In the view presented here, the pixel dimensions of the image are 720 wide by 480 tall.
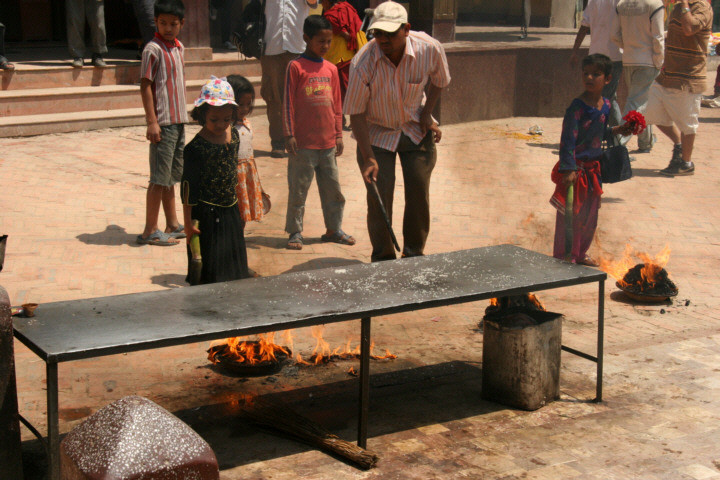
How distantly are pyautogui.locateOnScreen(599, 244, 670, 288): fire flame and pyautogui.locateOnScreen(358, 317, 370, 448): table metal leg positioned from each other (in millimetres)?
3330

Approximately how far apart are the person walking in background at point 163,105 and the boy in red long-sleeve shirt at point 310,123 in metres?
0.95

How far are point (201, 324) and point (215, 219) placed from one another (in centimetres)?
196

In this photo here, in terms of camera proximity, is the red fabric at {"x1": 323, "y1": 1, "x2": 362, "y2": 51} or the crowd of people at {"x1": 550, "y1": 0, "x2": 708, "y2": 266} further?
the crowd of people at {"x1": 550, "y1": 0, "x2": 708, "y2": 266}

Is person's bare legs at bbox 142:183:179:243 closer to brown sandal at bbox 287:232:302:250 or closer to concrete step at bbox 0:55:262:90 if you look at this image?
brown sandal at bbox 287:232:302:250

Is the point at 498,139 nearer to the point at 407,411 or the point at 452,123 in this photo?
the point at 452,123

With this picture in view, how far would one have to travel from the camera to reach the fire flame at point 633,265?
7004mm

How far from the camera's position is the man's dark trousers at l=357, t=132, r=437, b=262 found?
265 inches

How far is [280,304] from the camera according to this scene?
14.3ft

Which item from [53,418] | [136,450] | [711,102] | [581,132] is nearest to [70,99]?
[581,132]

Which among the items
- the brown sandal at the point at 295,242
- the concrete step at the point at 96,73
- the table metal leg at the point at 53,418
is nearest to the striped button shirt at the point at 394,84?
the brown sandal at the point at 295,242

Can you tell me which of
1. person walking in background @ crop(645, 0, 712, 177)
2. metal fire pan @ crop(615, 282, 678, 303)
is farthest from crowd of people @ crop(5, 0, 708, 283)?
person walking in background @ crop(645, 0, 712, 177)

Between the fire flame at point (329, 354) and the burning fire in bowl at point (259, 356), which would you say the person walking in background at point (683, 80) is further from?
the burning fire in bowl at point (259, 356)

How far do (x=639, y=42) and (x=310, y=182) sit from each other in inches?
218

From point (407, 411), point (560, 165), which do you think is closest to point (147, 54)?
point (560, 165)
